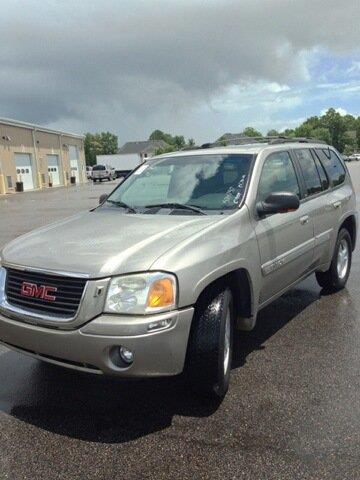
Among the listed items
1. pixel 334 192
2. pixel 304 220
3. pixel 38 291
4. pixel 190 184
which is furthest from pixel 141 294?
pixel 334 192

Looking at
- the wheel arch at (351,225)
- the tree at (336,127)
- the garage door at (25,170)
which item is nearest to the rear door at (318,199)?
the wheel arch at (351,225)

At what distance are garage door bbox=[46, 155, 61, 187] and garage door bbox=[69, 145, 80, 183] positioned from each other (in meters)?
4.28

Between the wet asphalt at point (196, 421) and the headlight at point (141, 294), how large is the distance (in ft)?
2.79

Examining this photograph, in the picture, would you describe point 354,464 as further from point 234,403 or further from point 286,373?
point 286,373

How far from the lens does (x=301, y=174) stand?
15.9 feet

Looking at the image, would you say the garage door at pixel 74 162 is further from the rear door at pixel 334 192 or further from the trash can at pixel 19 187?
the rear door at pixel 334 192

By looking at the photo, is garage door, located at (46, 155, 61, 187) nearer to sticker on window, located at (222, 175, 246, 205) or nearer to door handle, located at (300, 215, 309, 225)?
door handle, located at (300, 215, 309, 225)

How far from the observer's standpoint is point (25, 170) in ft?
132

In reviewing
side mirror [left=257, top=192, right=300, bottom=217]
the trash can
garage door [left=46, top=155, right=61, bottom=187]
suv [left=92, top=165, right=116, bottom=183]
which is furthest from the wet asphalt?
suv [left=92, top=165, right=116, bottom=183]

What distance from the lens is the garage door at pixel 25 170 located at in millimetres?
38938

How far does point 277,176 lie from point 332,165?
1.76 meters

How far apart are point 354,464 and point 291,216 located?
7.42 feet

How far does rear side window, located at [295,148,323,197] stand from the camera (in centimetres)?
493

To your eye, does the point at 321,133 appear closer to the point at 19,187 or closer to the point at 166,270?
the point at 19,187
